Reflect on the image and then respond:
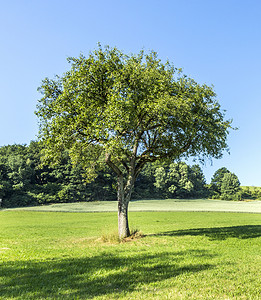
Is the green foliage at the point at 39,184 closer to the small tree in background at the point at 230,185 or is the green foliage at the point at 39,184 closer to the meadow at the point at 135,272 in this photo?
the small tree in background at the point at 230,185

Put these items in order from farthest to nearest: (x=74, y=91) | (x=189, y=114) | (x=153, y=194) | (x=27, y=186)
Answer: (x=153, y=194) < (x=27, y=186) < (x=74, y=91) < (x=189, y=114)

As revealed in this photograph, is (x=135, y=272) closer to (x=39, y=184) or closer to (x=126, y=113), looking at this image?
(x=126, y=113)

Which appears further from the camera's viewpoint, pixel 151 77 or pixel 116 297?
pixel 151 77

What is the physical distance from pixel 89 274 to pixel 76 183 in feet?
286

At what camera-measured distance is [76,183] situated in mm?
94688

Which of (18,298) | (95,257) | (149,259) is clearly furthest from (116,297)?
(95,257)

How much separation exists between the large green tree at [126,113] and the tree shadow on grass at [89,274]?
6670mm

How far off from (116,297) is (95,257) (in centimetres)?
578

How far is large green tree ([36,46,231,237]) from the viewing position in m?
16.9

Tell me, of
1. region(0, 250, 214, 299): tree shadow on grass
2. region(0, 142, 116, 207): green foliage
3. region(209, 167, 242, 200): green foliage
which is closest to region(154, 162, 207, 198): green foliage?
region(209, 167, 242, 200): green foliage

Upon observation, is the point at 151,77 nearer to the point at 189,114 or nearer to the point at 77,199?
the point at 189,114

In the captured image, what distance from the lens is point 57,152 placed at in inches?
756

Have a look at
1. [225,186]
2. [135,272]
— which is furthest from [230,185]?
[135,272]

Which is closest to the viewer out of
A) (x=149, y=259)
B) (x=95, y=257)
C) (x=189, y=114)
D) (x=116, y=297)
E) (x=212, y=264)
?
(x=116, y=297)
